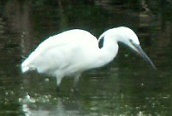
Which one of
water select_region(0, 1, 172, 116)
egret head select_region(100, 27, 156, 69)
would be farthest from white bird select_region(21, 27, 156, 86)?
water select_region(0, 1, 172, 116)

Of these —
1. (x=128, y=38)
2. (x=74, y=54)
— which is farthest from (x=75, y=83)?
(x=128, y=38)

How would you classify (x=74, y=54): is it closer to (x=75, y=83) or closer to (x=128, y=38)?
(x=75, y=83)

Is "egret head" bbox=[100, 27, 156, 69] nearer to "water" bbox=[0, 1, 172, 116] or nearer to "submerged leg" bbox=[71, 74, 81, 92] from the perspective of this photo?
"water" bbox=[0, 1, 172, 116]

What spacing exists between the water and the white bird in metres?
0.33

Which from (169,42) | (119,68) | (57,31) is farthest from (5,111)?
(57,31)

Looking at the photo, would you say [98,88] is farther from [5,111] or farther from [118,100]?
[5,111]

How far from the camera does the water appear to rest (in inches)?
447

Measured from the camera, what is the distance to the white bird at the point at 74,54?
1262 cm

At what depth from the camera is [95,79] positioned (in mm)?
13672

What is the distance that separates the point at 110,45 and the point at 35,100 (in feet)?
4.92

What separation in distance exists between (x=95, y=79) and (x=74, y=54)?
1039 millimetres

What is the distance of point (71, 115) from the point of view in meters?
10.9

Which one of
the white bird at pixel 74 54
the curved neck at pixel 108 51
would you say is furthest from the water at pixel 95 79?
the curved neck at pixel 108 51

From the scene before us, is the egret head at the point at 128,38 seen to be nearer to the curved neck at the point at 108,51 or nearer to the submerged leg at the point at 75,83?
Result: the curved neck at the point at 108,51
